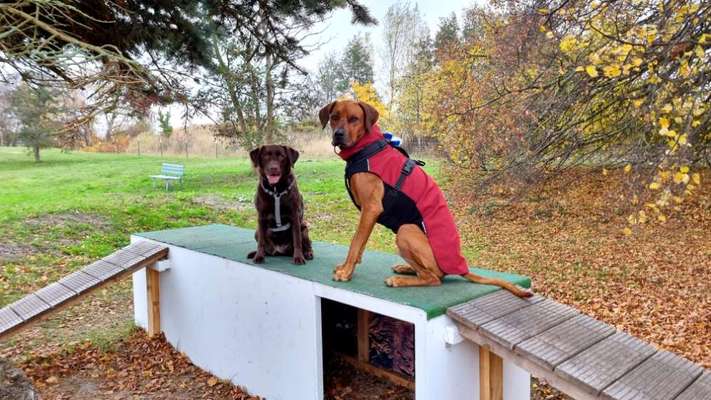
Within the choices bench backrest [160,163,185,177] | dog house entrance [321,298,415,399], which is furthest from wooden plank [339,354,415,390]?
bench backrest [160,163,185,177]

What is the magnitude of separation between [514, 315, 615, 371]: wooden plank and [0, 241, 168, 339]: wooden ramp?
3615 mm

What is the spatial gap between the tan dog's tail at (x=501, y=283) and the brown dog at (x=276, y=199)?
1314 mm

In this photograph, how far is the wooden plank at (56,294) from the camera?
13.6 ft

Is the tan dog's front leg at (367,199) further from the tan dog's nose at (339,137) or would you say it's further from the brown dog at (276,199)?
the brown dog at (276,199)

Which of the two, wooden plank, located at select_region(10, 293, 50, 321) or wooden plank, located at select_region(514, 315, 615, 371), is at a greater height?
wooden plank, located at select_region(514, 315, 615, 371)

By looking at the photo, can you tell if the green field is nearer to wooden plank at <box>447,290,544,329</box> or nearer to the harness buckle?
the harness buckle

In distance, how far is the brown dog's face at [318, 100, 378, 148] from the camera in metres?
2.90

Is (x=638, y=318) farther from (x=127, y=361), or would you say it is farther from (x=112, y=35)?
(x=112, y=35)

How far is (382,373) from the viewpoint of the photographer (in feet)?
12.8

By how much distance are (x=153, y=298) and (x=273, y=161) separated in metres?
2.49

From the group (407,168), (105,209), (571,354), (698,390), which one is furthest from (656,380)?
(105,209)

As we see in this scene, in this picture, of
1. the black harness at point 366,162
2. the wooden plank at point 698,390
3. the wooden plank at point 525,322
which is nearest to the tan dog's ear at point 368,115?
the black harness at point 366,162

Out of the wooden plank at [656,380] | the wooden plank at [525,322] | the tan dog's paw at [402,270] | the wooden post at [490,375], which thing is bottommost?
the wooden post at [490,375]

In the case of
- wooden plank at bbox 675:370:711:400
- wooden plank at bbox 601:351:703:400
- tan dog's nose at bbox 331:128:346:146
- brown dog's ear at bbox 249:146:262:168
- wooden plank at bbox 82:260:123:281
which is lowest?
wooden plank at bbox 675:370:711:400
